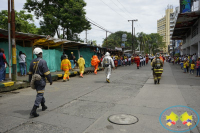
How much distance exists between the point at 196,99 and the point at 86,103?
398 centimetres

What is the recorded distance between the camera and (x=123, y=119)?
4.28m

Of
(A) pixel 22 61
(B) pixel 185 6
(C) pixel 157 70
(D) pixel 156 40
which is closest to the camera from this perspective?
(C) pixel 157 70

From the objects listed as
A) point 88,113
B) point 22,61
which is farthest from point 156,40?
point 88,113

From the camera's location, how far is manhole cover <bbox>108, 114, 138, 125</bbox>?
13.4ft

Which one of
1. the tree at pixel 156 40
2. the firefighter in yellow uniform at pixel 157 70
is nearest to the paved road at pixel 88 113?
the firefighter in yellow uniform at pixel 157 70

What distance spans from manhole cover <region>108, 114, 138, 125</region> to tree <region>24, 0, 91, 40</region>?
18.9 metres

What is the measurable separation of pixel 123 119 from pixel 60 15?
20356 millimetres

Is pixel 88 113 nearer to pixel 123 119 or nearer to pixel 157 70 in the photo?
pixel 123 119

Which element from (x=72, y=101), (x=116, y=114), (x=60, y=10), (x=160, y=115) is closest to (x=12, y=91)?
(x=72, y=101)

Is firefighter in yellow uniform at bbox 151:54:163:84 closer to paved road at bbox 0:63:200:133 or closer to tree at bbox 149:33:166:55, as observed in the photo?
paved road at bbox 0:63:200:133

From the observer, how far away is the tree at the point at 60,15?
71.3 feet

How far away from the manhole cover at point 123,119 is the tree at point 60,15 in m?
18.9

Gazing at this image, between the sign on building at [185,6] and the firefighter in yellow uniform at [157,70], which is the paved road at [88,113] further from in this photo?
the sign on building at [185,6]

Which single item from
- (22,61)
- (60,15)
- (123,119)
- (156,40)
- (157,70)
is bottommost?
(123,119)
